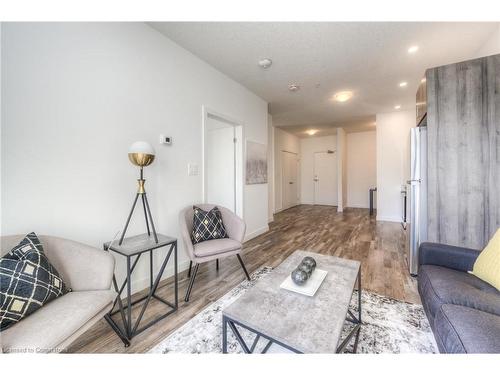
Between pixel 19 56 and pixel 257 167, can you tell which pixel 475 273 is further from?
pixel 19 56

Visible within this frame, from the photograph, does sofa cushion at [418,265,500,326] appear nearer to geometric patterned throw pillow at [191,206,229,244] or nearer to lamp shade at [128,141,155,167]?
geometric patterned throw pillow at [191,206,229,244]

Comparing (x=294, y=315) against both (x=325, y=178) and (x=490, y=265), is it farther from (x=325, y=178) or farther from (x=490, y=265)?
(x=325, y=178)

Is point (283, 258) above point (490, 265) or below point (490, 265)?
below

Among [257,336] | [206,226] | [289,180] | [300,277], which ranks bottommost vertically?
[257,336]

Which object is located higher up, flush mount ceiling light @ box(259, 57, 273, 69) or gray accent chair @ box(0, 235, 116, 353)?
flush mount ceiling light @ box(259, 57, 273, 69)

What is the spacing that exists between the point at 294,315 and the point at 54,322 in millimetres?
1146

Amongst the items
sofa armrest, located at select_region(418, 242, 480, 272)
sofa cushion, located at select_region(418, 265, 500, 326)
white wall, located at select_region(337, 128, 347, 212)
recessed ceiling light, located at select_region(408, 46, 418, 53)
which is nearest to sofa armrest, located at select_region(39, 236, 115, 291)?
sofa cushion, located at select_region(418, 265, 500, 326)

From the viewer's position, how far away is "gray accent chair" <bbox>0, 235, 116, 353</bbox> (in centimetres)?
91

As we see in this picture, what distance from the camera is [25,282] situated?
1.05 meters

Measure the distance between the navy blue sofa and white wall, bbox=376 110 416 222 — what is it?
407 centimetres

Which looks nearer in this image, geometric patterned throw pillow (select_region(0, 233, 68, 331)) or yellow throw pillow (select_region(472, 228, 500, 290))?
geometric patterned throw pillow (select_region(0, 233, 68, 331))

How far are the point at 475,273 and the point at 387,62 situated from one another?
105 inches

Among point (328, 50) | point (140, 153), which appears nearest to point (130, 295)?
point (140, 153)
